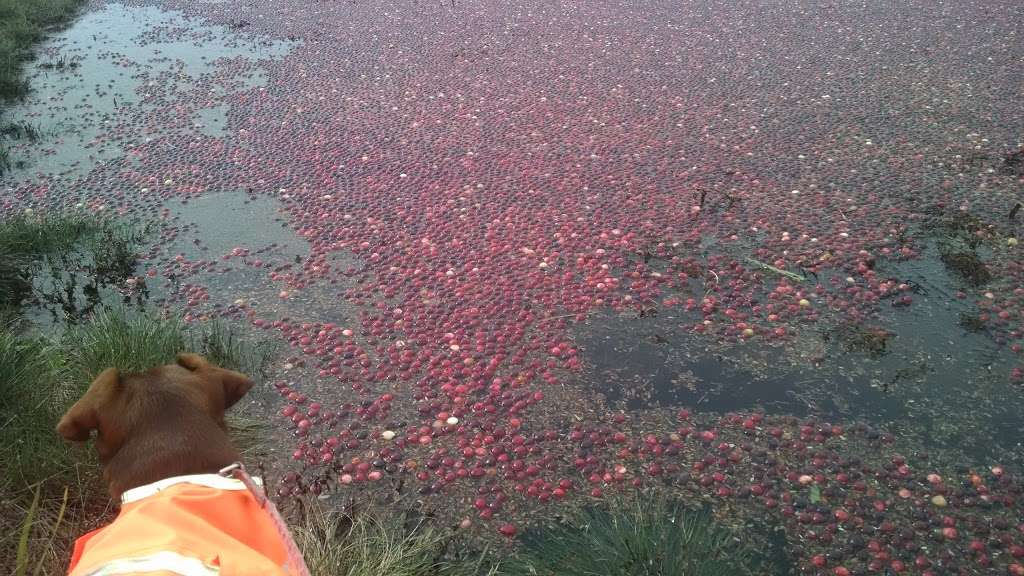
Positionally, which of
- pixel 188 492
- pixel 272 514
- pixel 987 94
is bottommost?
pixel 272 514

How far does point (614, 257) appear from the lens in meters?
4.06

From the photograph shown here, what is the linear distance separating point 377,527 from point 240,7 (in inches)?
313

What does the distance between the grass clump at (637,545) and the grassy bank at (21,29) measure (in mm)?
6653

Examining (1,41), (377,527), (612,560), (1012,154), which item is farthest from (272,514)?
(1,41)

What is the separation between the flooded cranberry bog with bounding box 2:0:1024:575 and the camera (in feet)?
9.27

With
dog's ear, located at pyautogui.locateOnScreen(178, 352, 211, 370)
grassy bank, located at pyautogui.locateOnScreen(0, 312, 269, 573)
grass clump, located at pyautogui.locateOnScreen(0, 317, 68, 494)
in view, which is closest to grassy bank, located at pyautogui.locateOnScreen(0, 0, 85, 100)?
grassy bank, located at pyautogui.locateOnScreen(0, 312, 269, 573)

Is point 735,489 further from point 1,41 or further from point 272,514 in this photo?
point 1,41

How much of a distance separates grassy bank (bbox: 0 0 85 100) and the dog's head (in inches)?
241

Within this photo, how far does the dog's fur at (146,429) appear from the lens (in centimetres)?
194

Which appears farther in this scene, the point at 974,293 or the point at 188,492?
the point at 974,293

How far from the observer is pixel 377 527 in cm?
266

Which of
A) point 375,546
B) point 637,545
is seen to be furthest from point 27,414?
point 637,545

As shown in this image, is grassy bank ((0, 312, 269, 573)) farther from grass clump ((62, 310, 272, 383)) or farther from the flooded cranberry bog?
the flooded cranberry bog

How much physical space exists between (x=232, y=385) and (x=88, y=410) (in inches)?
15.0
